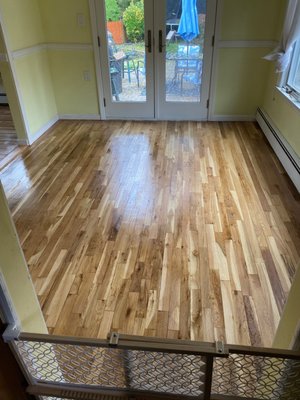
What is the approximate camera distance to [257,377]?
92cm

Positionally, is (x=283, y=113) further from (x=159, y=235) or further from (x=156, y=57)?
(x=159, y=235)

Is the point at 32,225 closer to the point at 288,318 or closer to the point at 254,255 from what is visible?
the point at 254,255

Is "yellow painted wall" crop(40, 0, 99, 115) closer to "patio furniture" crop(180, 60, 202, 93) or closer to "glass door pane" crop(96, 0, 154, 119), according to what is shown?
"glass door pane" crop(96, 0, 154, 119)

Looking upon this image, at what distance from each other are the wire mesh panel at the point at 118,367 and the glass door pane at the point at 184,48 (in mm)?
3745

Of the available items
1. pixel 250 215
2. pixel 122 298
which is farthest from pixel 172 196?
pixel 122 298

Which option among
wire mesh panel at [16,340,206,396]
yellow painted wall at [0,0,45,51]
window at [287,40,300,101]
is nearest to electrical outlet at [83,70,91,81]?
yellow painted wall at [0,0,45,51]

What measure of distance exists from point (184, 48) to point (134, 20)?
2.27ft

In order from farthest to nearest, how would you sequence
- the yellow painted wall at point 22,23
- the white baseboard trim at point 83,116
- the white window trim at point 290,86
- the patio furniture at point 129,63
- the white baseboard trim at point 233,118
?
the white baseboard trim at point 83,116
the white baseboard trim at point 233,118
the patio furniture at point 129,63
the yellow painted wall at point 22,23
the white window trim at point 290,86

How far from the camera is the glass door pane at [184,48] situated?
3.62 meters

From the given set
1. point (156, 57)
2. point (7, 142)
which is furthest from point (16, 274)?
point (156, 57)

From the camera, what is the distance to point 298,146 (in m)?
2.78

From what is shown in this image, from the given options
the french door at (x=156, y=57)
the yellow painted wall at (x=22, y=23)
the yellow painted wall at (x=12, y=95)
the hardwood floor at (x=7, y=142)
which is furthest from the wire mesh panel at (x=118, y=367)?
the french door at (x=156, y=57)

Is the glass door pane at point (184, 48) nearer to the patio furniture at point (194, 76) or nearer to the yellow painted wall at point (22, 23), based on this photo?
the patio furniture at point (194, 76)

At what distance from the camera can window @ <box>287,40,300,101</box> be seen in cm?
309
